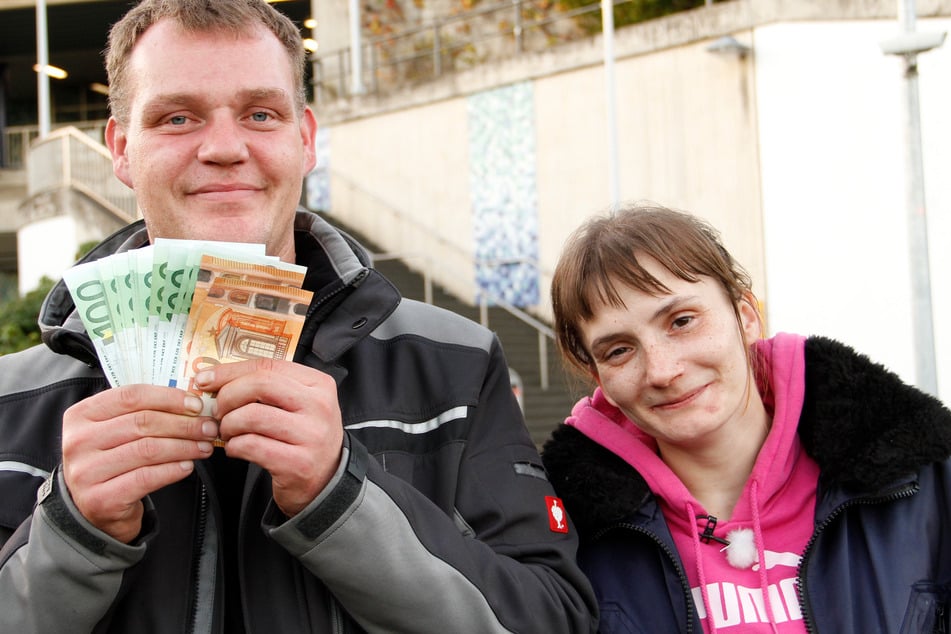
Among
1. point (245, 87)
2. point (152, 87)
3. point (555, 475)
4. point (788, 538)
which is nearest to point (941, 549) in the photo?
point (788, 538)

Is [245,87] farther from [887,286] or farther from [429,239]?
[429,239]

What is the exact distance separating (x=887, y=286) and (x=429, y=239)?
779cm

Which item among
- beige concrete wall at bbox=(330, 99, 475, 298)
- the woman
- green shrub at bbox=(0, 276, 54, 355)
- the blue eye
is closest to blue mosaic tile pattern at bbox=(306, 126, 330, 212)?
beige concrete wall at bbox=(330, 99, 475, 298)

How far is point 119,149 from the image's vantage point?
2445 mm

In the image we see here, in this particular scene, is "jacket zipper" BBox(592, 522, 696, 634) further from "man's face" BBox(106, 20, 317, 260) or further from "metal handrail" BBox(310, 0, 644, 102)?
"metal handrail" BBox(310, 0, 644, 102)

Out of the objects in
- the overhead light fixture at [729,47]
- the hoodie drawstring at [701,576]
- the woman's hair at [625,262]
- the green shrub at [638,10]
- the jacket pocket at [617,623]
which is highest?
the green shrub at [638,10]

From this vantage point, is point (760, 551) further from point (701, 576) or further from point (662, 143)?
point (662, 143)

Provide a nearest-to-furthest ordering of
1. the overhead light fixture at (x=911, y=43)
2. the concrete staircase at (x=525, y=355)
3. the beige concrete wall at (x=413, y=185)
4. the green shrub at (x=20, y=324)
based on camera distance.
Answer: the overhead light fixture at (x=911, y=43) → the concrete staircase at (x=525, y=355) → the green shrub at (x=20, y=324) → the beige concrete wall at (x=413, y=185)

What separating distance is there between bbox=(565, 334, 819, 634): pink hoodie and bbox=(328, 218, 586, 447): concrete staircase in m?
7.61

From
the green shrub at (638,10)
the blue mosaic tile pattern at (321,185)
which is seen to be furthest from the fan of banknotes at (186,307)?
the blue mosaic tile pattern at (321,185)

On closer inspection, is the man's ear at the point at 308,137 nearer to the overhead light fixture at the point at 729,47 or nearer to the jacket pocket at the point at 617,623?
the jacket pocket at the point at 617,623

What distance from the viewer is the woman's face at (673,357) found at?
8.61 feet

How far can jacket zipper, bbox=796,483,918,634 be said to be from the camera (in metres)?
2.46

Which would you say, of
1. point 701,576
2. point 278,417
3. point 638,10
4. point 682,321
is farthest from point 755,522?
point 638,10
